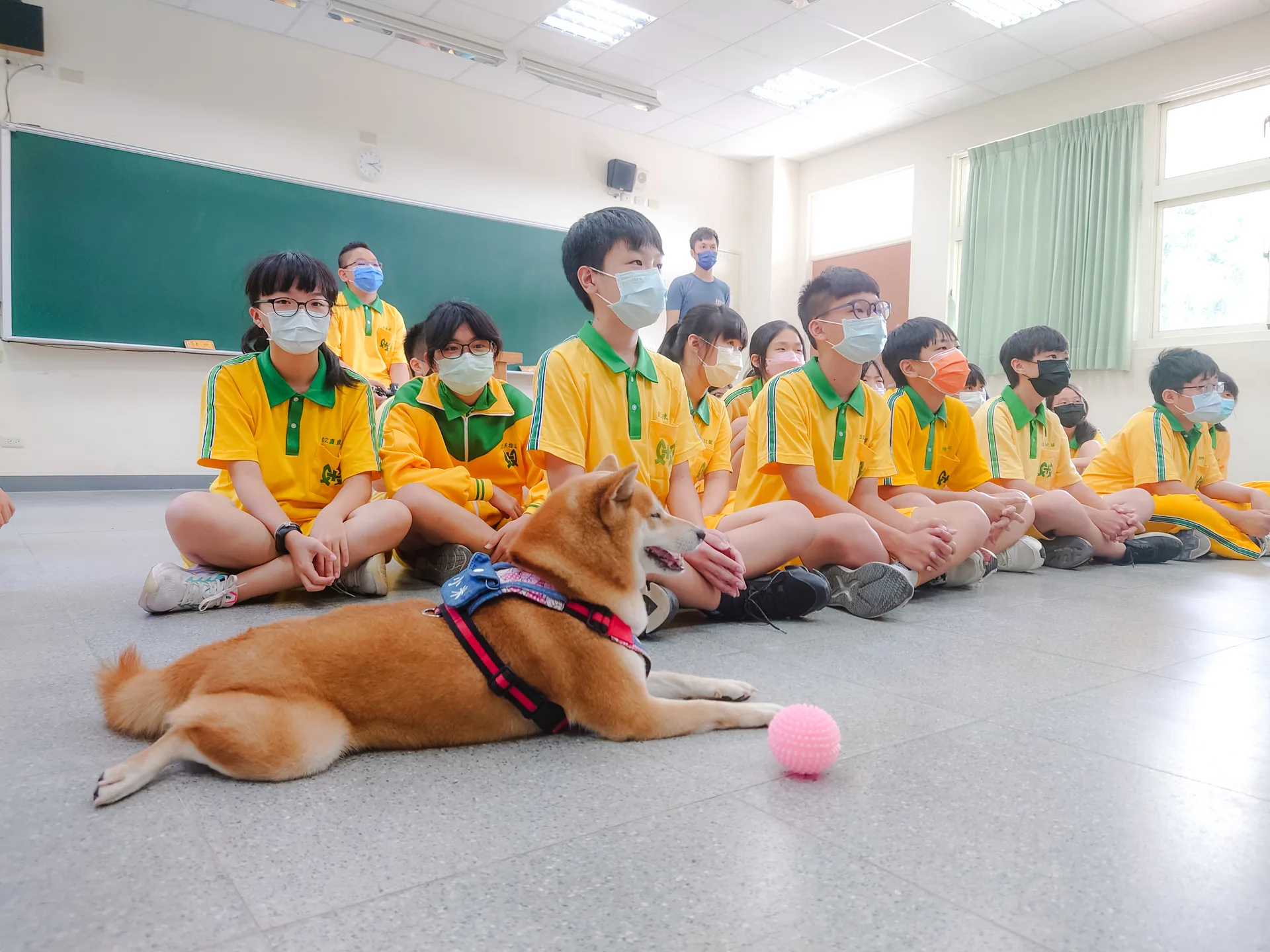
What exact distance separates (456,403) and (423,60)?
5.24 meters

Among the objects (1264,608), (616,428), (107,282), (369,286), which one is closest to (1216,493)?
(1264,608)

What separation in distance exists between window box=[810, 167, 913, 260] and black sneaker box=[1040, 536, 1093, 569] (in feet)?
18.0

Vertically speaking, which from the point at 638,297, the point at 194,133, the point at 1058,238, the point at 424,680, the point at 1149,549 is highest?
the point at 194,133

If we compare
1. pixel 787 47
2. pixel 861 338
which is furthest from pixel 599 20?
pixel 861 338

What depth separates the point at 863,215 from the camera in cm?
898

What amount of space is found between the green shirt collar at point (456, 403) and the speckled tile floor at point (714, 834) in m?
1.43

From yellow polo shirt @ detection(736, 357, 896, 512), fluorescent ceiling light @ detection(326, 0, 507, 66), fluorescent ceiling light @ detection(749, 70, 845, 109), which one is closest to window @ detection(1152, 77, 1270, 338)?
fluorescent ceiling light @ detection(749, 70, 845, 109)

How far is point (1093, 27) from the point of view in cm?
620

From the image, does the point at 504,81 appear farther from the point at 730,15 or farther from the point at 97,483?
the point at 97,483

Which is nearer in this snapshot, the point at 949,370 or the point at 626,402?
the point at 626,402

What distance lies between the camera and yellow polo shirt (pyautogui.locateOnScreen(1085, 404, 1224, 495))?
4.17 meters

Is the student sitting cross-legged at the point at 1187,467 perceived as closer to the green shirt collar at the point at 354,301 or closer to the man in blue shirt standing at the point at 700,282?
the man in blue shirt standing at the point at 700,282

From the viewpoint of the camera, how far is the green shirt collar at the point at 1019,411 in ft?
12.6

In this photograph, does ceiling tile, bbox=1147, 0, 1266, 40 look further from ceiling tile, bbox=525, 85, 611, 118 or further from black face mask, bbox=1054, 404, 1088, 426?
ceiling tile, bbox=525, 85, 611, 118
